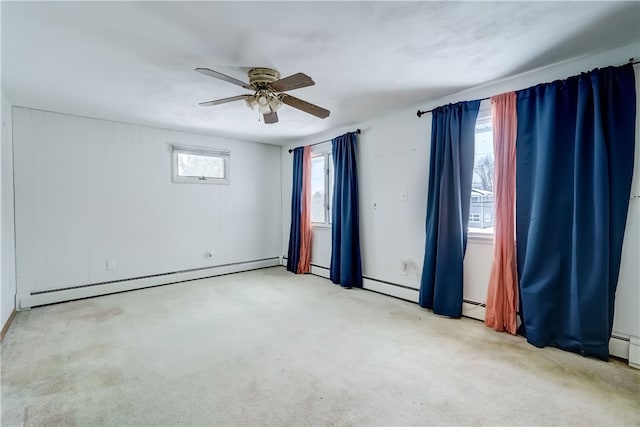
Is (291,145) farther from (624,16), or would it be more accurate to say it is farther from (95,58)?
(624,16)

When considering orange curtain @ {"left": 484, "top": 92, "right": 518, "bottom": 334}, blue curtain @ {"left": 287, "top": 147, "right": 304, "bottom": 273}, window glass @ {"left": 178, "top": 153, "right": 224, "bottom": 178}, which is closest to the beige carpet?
orange curtain @ {"left": 484, "top": 92, "right": 518, "bottom": 334}

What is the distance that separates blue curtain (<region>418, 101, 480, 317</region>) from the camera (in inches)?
120

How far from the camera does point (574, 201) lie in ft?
7.61

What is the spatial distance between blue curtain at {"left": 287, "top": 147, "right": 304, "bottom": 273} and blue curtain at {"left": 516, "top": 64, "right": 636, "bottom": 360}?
332cm

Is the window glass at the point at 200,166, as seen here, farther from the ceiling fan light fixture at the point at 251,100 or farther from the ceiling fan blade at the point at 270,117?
the ceiling fan light fixture at the point at 251,100

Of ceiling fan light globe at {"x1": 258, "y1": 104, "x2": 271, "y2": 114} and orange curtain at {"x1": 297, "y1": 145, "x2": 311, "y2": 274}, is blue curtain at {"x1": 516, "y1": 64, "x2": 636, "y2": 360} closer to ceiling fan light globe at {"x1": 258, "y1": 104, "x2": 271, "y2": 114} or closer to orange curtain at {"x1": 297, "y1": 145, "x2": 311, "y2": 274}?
ceiling fan light globe at {"x1": 258, "y1": 104, "x2": 271, "y2": 114}

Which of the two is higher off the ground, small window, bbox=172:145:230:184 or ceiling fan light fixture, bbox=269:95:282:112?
ceiling fan light fixture, bbox=269:95:282:112

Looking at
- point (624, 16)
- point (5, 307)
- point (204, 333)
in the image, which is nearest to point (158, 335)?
point (204, 333)

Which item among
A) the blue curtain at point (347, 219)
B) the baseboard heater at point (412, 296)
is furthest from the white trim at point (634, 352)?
the blue curtain at point (347, 219)

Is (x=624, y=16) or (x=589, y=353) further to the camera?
(x=589, y=353)

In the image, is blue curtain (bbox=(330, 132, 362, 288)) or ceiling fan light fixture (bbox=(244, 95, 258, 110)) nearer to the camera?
ceiling fan light fixture (bbox=(244, 95, 258, 110))

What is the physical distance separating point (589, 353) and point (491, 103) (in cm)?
224

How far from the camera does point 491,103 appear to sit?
9.44 ft

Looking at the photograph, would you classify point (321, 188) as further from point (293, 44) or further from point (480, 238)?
point (293, 44)
